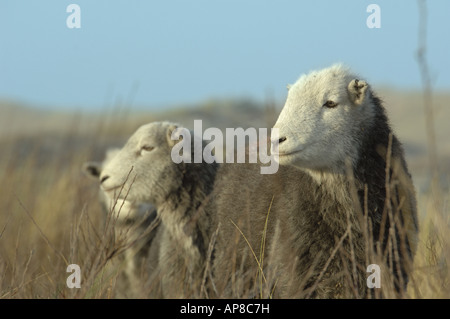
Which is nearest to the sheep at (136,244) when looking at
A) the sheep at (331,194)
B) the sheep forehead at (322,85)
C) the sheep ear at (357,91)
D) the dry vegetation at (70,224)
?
the dry vegetation at (70,224)

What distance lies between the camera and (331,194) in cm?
424

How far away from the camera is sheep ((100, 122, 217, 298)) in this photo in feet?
18.6

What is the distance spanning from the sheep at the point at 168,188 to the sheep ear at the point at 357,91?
6.07 feet

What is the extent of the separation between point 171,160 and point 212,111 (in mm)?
22233

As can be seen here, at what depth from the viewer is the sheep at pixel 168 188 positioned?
5.66m

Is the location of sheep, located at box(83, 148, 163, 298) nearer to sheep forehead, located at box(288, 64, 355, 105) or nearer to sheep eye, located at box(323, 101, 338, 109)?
sheep forehead, located at box(288, 64, 355, 105)

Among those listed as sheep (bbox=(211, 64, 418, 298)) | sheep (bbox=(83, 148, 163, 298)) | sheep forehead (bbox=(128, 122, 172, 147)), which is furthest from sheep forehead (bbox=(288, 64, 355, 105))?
sheep (bbox=(83, 148, 163, 298))

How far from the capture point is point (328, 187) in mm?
4254

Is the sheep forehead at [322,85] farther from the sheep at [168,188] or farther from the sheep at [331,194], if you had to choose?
the sheep at [168,188]

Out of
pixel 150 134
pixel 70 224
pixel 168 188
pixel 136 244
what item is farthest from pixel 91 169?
pixel 70 224

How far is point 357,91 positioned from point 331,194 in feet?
2.27
